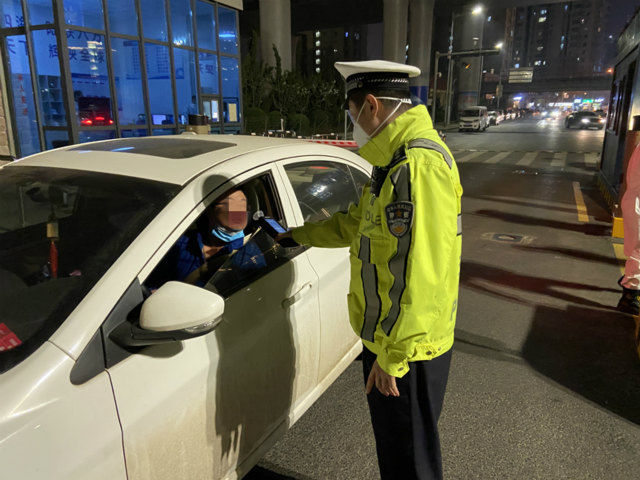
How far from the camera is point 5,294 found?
176 centimetres

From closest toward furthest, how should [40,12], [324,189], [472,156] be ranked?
Answer: 1. [324,189]
2. [40,12]
3. [472,156]

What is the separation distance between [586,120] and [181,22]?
1706 inches

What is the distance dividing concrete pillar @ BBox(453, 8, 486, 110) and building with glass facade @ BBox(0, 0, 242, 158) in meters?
47.5

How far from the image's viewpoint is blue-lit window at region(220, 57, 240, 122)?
18.3 m

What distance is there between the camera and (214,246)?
2.30 metres

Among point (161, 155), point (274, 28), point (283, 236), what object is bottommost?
point (283, 236)

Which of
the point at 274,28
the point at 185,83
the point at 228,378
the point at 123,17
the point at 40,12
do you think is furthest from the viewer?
the point at 274,28

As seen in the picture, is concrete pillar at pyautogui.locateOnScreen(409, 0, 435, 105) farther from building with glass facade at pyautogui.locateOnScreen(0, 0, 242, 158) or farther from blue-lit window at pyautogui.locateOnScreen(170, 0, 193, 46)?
building with glass facade at pyautogui.locateOnScreen(0, 0, 242, 158)

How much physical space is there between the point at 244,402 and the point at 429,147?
4.17 feet

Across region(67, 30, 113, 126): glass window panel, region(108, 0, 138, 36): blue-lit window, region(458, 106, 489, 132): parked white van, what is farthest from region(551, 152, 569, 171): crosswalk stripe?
region(458, 106, 489, 132): parked white van

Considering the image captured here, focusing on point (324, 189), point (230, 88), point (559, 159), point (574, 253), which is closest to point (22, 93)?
point (230, 88)

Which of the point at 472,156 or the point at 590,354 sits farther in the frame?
the point at 472,156

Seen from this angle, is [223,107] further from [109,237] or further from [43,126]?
[109,237]

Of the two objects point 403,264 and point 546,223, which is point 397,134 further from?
point 546,223
